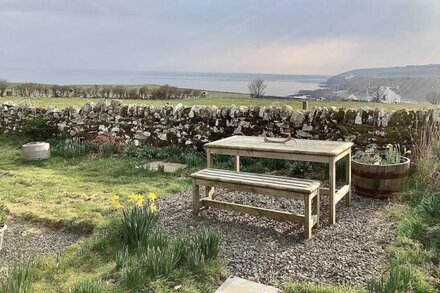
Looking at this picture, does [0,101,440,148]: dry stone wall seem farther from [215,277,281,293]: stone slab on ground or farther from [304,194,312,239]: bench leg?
[215,277,281,293]: stone slab on ground

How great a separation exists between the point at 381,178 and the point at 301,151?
56.2 inches

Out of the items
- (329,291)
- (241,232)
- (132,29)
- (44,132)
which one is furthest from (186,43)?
(329,291)

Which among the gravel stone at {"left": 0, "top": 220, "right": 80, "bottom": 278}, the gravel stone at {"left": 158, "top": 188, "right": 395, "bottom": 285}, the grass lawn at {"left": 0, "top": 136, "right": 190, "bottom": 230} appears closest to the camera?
the gravel stone at {"left": 158, "top": 188, "right": 395, "bottom": 285}

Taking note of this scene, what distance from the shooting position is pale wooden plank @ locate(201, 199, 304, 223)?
13.3 ft

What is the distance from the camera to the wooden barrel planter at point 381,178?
4984 millimetres

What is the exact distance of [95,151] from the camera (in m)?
8.27

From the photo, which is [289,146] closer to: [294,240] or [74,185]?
[294,240]

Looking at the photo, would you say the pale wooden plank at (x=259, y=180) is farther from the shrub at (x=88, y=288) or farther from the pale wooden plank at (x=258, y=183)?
the shrub at (x=88, y=288)

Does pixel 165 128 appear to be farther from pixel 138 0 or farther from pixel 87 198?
pixel 138 0

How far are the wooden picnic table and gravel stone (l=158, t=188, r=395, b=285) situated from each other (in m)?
0.25

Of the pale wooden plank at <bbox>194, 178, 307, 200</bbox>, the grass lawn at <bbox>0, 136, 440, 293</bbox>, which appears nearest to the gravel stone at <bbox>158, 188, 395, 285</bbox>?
the grass lawn at <bbox>0, 136, 440, 293</bbox>

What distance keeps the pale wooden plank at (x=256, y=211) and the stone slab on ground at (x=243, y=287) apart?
4.05ft

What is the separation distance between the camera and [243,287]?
112 inches

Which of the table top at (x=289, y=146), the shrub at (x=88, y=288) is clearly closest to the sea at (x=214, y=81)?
the table top at (x=289, y=146)
